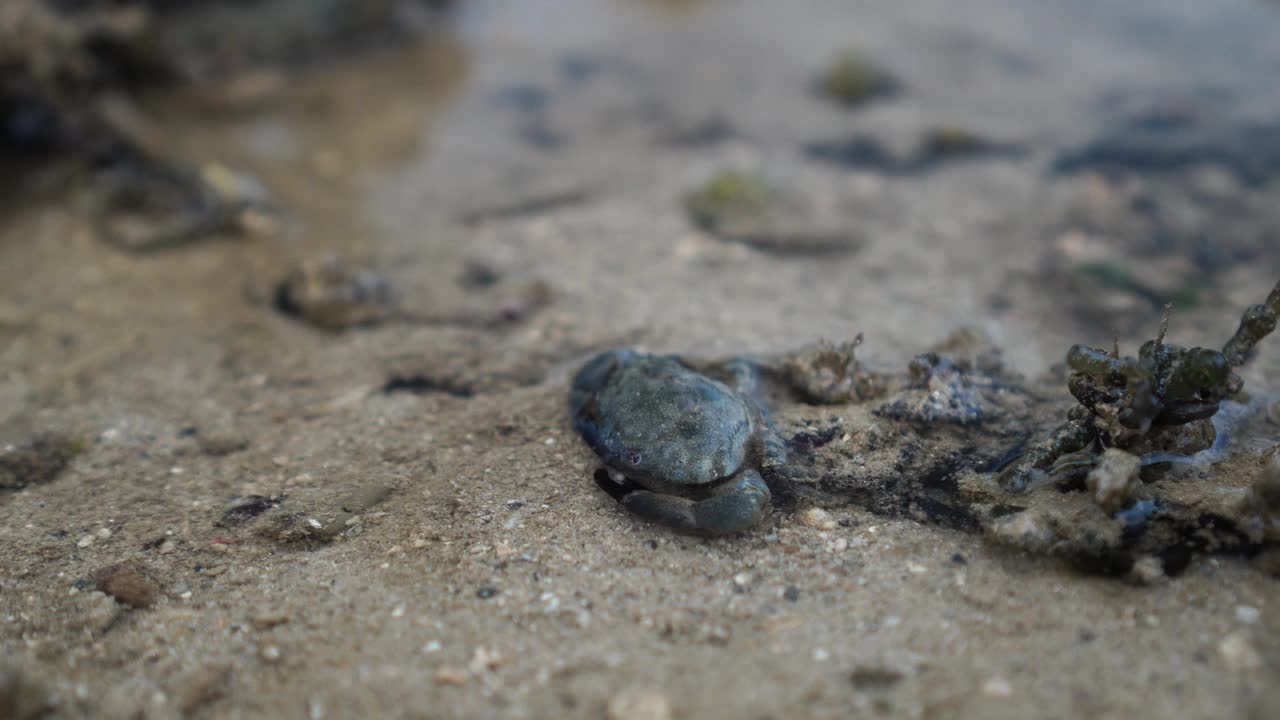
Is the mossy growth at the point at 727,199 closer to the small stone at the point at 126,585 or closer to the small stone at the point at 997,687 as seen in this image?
the small stone at the point at 997,687

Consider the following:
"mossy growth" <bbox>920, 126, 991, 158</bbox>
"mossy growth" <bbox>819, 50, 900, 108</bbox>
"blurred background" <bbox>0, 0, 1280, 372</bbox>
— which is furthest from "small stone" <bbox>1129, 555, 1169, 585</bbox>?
"mossy growth" <bbox>819, 50, 900, 108</bbox>

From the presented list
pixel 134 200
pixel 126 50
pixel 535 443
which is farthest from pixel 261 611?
pixel 126 50

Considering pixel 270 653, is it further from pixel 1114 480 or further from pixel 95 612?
pixel 1114 480

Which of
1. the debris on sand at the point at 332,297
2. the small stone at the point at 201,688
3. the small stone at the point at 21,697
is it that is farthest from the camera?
the debris on sand at the point at 332,297

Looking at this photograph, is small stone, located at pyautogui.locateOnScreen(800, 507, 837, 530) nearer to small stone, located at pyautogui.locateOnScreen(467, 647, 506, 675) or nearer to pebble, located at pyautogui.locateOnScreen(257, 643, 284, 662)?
small stone, located at pyautogui.locateOnScreen(467, 647, 506, 675)

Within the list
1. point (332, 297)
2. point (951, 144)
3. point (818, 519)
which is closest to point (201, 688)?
point (818, 519)

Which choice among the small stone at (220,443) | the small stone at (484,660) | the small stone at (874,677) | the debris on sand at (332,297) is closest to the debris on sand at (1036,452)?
the small stone at (874,677)

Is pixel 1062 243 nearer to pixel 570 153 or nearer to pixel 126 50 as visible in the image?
pixel 570 153
